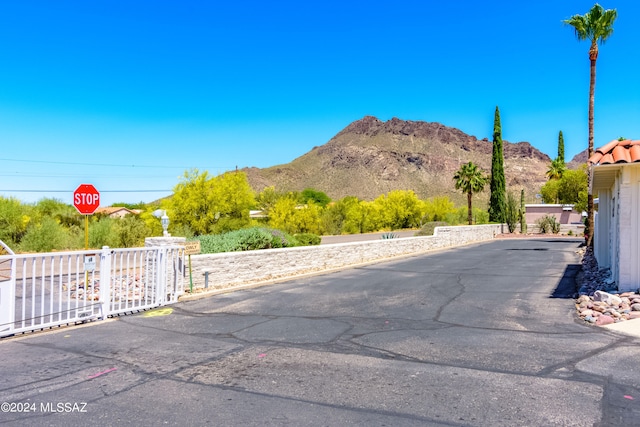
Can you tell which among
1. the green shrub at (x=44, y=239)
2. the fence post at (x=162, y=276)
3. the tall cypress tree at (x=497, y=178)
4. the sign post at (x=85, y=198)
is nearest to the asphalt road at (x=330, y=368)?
the fence post at (x=162, y=276)

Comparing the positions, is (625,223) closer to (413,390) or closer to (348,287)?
(348,287)

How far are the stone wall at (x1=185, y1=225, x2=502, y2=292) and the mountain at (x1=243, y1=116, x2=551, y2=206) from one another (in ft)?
307

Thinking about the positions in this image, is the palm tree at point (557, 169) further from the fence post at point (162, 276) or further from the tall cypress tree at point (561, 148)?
the fence post at point (162, 276)

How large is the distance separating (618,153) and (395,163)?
135048 millimetres

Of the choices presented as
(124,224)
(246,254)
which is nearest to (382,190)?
(124,224)

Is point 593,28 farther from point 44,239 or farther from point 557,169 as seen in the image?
point 557,169

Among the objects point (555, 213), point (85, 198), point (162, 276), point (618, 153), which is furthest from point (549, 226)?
point (162, 276)

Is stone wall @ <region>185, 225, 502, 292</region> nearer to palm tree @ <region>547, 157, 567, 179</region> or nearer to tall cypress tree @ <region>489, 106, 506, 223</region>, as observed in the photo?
tall cypress tree @ <region>489, 106, 506, 223</region>

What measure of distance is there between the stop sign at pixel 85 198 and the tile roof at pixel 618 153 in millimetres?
16115

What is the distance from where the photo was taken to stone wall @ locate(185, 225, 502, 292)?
1386 cm

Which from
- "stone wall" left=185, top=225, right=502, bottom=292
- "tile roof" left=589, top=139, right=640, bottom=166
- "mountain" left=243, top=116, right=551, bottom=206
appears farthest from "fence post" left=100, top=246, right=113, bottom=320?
"mountain" left=243, top=116, right=551, bottom=206

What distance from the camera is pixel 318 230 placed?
162 ft

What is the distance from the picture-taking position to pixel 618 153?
35.3ft

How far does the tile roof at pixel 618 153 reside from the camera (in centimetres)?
1044
